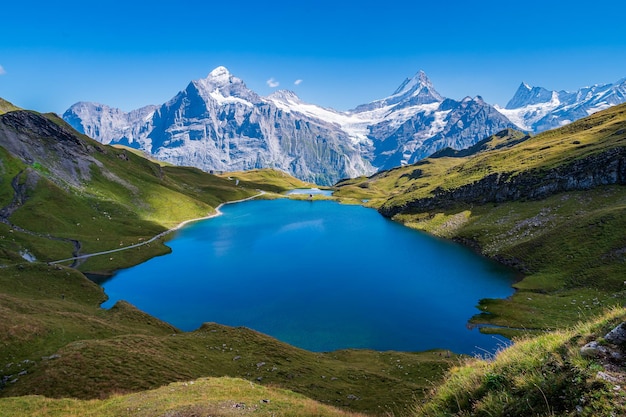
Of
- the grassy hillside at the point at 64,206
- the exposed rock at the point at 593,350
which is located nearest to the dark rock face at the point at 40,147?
the grassy hillside at the point at 64,206

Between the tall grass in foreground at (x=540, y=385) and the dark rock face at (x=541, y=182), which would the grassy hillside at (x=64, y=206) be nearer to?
the tall grass in foreground at (x=540, y=385)

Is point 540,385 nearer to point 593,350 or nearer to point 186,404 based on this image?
point 593,350

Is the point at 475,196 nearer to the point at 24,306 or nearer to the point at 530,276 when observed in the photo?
the point at 530,276

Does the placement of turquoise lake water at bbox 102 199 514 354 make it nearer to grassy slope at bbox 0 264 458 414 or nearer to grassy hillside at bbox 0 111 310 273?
grassy slope at bbox 0 264 458 414

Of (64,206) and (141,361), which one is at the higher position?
(64,206)

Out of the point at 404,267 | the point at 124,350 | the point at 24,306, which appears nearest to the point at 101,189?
the point at 24,306

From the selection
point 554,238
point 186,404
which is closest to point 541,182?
point 554,238

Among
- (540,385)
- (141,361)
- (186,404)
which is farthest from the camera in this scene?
(141,361)

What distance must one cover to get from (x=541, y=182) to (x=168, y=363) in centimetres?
15261

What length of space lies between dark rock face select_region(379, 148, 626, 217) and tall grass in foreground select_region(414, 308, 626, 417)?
144m

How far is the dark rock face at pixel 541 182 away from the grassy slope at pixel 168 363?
112 metres

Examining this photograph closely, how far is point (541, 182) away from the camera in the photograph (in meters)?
139

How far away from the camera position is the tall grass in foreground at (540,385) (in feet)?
27.9

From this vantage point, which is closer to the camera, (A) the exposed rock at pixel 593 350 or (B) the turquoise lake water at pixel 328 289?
(A) the exposed rock at pixel 593 350
